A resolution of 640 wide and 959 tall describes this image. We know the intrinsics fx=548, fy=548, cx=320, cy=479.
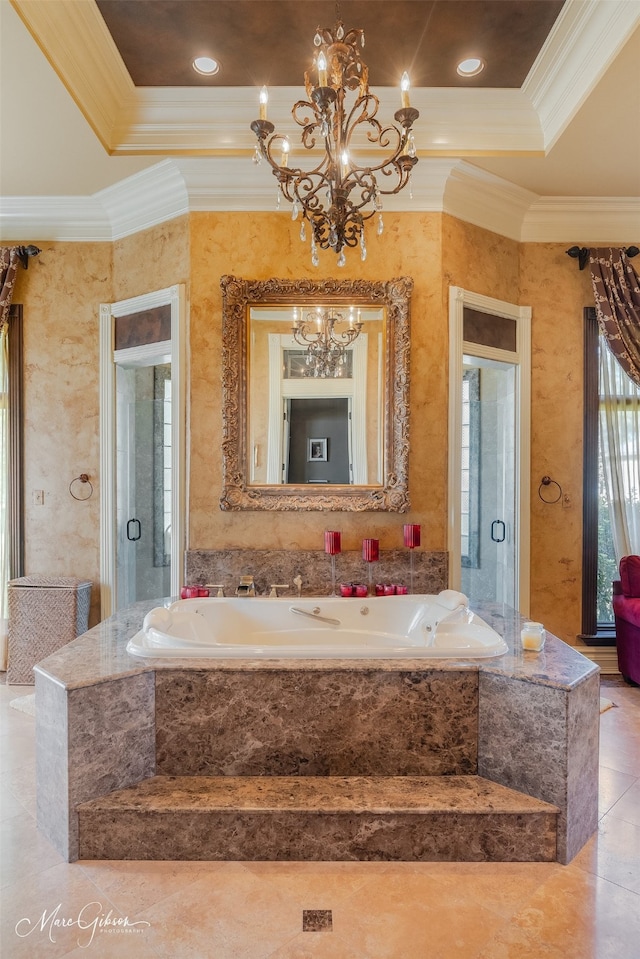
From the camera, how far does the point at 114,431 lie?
350cm

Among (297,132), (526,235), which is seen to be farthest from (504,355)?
(297,132)

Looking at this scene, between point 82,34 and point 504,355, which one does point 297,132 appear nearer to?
point 82,34

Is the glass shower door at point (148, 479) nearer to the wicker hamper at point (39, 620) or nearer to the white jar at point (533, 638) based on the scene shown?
the wicker hamper at point (39, 620)

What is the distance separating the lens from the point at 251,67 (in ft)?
8.58

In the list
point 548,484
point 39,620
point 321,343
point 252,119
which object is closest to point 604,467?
point 548,484

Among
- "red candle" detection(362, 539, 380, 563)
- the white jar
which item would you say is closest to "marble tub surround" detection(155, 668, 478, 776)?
the white jar

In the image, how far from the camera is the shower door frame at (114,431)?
124 inches

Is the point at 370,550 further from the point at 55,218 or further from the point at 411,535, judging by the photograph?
the point at 55,218

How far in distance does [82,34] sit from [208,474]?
208 cm

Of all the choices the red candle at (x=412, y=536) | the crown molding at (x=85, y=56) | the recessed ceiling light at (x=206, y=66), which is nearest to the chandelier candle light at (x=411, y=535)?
the red candle at (x=412, y=536)

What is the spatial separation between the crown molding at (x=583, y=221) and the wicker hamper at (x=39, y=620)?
359 centimetres

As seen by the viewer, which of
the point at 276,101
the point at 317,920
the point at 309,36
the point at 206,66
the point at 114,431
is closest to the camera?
the point at 317,920

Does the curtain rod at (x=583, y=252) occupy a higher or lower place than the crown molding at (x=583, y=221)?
lower

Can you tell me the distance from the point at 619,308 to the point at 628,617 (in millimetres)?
1879
